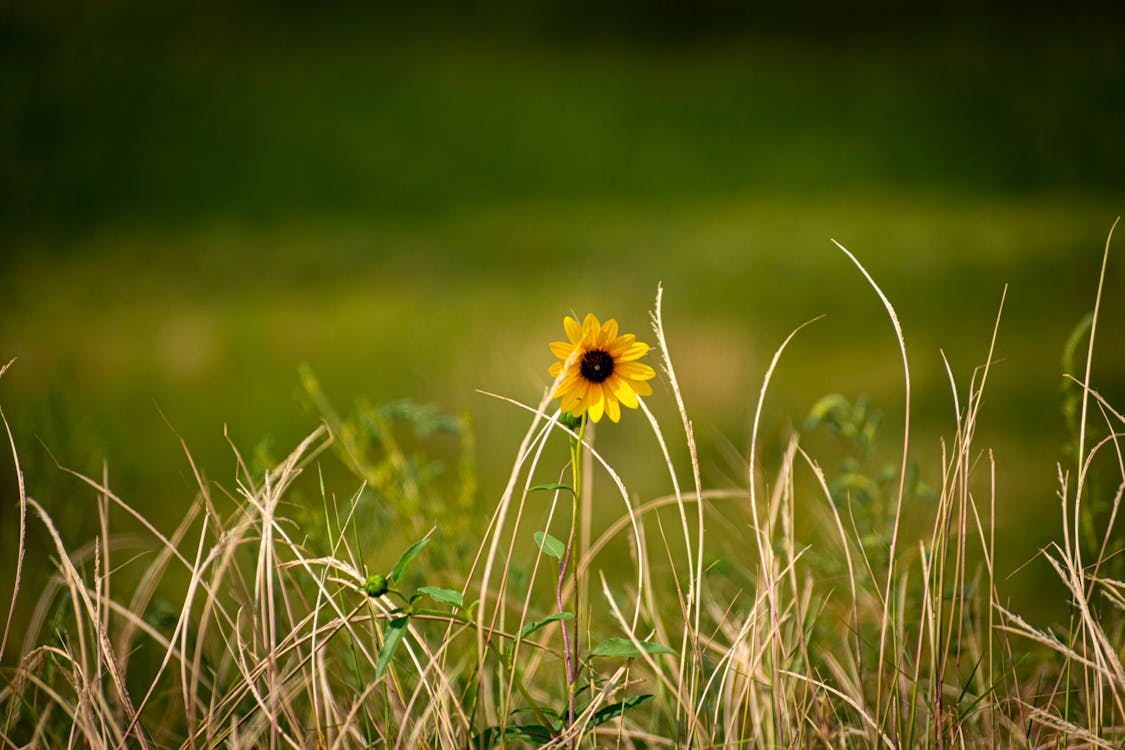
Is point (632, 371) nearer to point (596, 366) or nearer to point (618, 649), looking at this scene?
point (596, 366)

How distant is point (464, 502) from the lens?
1272 millimetres

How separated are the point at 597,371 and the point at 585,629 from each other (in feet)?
1.33

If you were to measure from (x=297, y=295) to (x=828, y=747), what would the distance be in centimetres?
309

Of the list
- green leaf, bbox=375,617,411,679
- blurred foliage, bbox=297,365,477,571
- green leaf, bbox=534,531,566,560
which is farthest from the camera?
blurred foliage, bbox=297,365,477,571

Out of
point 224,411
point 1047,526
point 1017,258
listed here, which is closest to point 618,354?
point 1047,526

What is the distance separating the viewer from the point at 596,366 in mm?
800

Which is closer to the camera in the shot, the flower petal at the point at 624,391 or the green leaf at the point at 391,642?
the green leaf at the point at 391,642

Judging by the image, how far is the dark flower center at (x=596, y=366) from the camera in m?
0.80

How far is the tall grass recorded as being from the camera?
2.70ft

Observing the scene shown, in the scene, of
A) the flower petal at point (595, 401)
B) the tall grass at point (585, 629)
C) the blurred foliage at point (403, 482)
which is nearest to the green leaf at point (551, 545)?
the tall grass at point (585, 629)

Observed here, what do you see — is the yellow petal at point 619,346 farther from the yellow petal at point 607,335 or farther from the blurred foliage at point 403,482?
the blurred foliage at point 403,482

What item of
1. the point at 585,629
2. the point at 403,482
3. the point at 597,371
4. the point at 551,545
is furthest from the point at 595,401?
the point at 403,482

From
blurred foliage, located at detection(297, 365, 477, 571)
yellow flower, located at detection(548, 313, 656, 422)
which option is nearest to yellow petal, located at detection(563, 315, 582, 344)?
yellow flower, located at detection(548, 313, 656, 422)

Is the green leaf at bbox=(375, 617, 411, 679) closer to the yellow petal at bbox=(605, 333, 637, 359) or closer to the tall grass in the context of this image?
the tall grass
